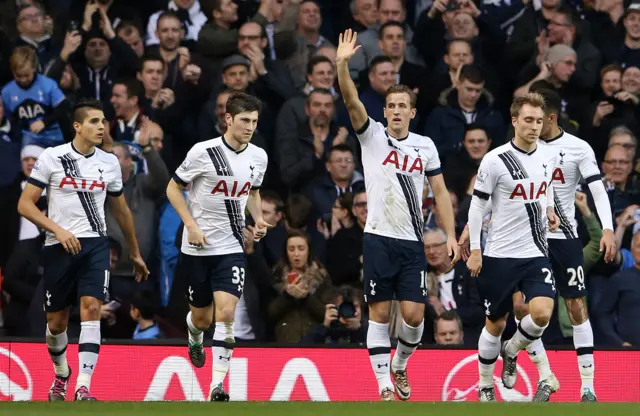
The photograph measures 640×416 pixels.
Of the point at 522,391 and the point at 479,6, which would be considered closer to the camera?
the point at 522,391

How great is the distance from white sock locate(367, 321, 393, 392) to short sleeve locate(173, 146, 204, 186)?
2037 mm

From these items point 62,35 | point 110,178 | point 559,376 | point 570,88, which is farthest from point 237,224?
point 570,88

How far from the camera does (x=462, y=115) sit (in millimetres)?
15438

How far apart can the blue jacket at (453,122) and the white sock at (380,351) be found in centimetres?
433

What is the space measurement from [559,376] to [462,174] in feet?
9.04

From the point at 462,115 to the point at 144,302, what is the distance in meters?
4.48

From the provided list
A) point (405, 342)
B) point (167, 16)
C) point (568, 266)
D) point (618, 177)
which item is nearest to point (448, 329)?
point (568, 266)

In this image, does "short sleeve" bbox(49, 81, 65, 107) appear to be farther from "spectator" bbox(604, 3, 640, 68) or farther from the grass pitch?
"spectator" bbox(604, 3, 640, 68)

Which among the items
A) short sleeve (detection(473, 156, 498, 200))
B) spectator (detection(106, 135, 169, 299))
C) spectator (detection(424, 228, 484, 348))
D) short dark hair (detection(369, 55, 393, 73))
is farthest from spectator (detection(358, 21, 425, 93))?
short sleeve (detection(473, 156, 498, 200))

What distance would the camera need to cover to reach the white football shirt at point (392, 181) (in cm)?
1130

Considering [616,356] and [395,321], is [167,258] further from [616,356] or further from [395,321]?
A: [616,356]

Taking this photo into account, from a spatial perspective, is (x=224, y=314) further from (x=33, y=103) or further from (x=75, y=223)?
(x=33, y=103)

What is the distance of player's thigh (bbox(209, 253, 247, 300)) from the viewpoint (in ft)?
37.0

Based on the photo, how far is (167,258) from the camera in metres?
14.4
